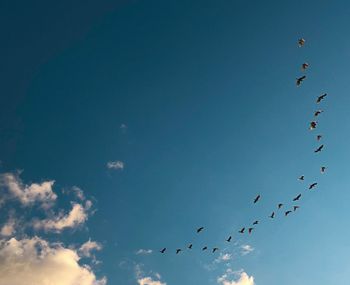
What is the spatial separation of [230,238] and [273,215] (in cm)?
823

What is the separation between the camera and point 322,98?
56.0 meters

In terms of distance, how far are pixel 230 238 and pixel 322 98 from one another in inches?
1101

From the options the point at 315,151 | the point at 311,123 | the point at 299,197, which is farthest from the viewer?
the point at 299,197

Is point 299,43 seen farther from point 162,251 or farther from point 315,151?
point 162,251

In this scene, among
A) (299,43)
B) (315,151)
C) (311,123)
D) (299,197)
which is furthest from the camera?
(299,197)

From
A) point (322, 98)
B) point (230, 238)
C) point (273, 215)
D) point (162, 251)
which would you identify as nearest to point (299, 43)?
point (322, 98)

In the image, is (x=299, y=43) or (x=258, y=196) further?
(x=258, y=196)

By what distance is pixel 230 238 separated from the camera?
226ft

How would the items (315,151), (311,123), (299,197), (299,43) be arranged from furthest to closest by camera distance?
(299,197) → (315,151) → (311,123) → (299,43)

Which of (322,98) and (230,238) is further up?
(322,98)

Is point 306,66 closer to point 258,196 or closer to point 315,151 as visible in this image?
point 315,151

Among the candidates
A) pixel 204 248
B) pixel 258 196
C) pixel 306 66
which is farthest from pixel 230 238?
pixel 306 66

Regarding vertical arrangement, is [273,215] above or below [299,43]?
below

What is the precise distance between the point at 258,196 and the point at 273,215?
6.19 meters
